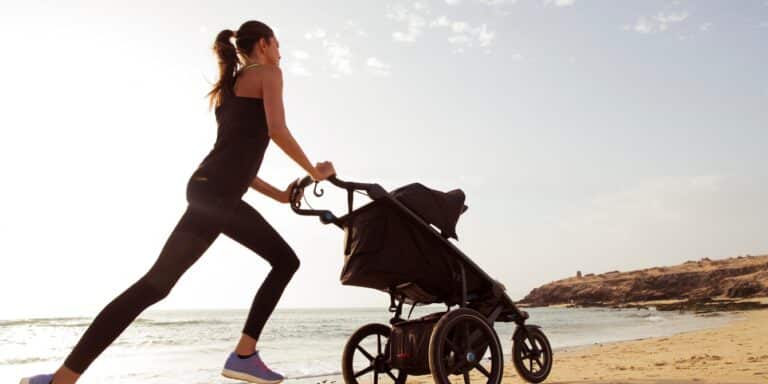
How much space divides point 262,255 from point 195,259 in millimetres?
454

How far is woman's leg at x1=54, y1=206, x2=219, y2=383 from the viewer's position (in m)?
2.31

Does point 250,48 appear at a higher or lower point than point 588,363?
higher

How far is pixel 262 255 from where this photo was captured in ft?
9.60

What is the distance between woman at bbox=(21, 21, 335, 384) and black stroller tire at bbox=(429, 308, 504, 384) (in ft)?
3.22

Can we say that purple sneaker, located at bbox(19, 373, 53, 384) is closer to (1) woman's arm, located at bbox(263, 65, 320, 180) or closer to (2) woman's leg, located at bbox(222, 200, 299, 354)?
(2) woman's leg, located at bbox(222, 200, 299, 354)

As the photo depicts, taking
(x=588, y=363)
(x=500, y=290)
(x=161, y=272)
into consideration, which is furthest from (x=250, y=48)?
(x=588, y=363)

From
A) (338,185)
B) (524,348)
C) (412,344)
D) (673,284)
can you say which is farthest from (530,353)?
(673,284)

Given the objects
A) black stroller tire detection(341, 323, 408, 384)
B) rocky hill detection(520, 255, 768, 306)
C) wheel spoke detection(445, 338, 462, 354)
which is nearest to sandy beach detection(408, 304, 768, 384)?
black stroller tire detection(341, 323, 408, 384)

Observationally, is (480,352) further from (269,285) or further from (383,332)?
(269,285)

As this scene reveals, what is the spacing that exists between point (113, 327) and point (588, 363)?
550 centimetres

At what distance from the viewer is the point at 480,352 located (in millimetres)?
3668

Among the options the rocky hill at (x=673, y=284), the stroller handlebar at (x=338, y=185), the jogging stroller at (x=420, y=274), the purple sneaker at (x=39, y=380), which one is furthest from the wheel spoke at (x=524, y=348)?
the rocky hill at (x=673, y=284)

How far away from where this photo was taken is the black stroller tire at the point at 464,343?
347cm

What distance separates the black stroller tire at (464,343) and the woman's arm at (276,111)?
1.36 metres
